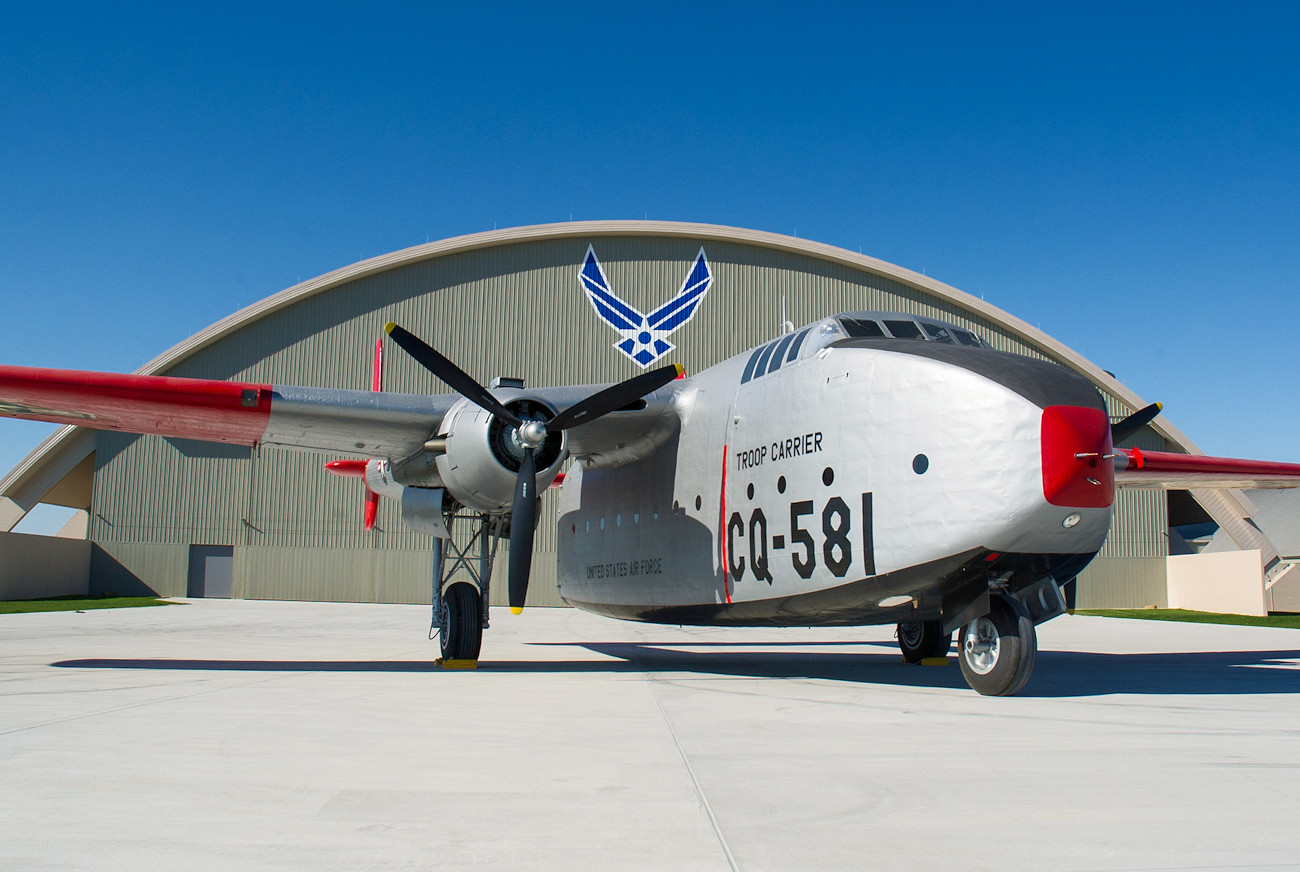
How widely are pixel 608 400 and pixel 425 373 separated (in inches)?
1060

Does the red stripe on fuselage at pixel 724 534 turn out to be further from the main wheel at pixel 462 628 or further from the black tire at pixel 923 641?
the main wheel at pixel 462 628

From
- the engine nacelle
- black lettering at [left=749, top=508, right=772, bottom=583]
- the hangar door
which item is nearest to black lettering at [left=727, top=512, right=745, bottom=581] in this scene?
black lettering at [left=749, top=508, right=772, bottom=583]

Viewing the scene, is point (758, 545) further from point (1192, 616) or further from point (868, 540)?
point (1192, 616)

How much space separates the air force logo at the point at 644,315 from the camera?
123ft

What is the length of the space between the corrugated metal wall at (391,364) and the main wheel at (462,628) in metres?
23.2

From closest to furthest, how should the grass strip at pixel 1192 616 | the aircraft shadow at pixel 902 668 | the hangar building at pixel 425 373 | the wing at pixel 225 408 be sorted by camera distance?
the aircraft shadow at pixel 902 668, the wing at pixel 225 408, the grass strip at pixel 1192 616, the hangar building at pixel 425 373

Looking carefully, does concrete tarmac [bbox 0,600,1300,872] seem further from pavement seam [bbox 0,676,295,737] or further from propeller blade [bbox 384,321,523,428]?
propeller blade [bbox 384,321,523,428]

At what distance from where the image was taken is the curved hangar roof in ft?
123

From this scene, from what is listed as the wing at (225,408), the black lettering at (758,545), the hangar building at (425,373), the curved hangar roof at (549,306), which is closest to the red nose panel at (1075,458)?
the black lettering at (758,545)

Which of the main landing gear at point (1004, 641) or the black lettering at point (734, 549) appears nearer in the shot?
the main landing gear at point (1004, 641)

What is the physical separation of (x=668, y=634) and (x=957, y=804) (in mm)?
18519

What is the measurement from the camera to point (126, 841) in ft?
12.0

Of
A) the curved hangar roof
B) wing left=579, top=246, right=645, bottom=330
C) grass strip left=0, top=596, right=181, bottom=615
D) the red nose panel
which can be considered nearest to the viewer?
the red nose panel

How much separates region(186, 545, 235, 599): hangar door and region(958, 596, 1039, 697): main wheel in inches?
1360
